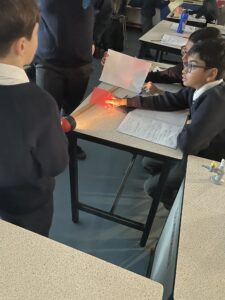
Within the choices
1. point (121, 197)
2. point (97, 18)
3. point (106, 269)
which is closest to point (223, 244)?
point (106, 269)

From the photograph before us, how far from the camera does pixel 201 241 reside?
0.96 metres

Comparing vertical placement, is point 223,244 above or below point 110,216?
above

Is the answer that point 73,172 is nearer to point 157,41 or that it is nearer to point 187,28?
point 157,41

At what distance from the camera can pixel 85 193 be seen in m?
2.12

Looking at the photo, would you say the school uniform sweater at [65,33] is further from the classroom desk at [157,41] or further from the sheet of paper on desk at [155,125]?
the classroom desk at [157,41]

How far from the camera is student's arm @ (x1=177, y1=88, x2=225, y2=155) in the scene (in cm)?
131

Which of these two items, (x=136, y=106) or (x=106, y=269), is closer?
(x=106, y=269)

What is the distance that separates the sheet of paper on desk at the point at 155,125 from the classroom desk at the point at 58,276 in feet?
2.47

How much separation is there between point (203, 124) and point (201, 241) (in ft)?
1.78

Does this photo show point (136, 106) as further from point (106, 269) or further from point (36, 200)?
point (106, 269)

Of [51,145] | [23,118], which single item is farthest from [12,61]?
[51,145]

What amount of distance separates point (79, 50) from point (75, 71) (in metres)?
0.13

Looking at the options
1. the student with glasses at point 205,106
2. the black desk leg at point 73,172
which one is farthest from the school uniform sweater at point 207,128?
the black desk leg at point 73,172

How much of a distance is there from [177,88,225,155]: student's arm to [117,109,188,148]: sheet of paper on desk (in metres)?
0.09
